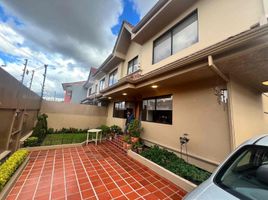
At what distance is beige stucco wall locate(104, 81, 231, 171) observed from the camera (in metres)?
4.10

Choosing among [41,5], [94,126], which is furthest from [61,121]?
[41,5]

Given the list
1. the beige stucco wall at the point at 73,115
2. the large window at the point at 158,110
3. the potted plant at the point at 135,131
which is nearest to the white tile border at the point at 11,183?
the potted plant at the point at 135,131

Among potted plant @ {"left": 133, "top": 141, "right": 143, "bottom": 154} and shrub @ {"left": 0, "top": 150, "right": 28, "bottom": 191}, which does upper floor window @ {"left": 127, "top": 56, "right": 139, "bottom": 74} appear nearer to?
potted plant @ {"left": 133, "top": 141, "right": 143, "bottom": 154}

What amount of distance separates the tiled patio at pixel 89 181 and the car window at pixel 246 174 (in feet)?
7.46

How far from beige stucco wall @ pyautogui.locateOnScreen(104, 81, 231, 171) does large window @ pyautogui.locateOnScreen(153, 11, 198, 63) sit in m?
2.00

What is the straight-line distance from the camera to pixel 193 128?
16.0ft

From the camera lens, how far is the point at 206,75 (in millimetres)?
4285

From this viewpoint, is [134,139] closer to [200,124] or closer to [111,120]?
[200,124]

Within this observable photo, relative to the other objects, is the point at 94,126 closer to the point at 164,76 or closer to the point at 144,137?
the point at 144,137

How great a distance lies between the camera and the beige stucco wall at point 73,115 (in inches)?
446

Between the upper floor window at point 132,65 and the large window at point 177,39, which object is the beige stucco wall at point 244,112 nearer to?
the large window at point 177,39

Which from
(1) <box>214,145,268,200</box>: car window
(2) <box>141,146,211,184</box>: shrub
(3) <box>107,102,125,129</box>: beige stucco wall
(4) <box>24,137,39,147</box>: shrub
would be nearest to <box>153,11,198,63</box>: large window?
(2) <box>141,146,211,184</box>: shrub

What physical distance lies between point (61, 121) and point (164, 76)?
35.8ft

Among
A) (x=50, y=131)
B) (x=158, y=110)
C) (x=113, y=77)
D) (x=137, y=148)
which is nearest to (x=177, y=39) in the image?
(x=158, y=110)
